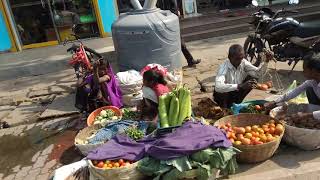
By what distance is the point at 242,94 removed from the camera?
494 cm

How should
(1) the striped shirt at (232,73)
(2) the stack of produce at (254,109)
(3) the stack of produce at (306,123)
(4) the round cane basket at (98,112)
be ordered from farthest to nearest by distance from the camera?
(4) the round cane basket at (98,112) < (1) the striped shirt at (232,73) < (2) the stack of produce at (254,109) < (3) the stack of produce at (306,123)

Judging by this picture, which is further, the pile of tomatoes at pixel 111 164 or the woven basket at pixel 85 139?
the woven basket at pixel 85 139

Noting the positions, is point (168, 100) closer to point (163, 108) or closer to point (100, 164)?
point (163, 108)

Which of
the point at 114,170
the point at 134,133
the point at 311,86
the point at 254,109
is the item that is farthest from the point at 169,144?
the point at 311,86

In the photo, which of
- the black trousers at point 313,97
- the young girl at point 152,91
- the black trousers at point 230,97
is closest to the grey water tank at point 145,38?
the black trousers at point 230,97

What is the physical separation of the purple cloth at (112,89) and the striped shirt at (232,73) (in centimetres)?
172

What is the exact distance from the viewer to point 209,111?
4965 millimetres

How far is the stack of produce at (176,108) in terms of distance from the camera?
4098 mm

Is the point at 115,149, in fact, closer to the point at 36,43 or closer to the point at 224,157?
the point at 224,157

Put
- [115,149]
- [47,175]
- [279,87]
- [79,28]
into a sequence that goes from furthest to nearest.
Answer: [79,28] → [279,87] → [47,175] → [115,149]

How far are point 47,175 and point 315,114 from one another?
332cm

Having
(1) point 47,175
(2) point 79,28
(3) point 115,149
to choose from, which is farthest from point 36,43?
(3) point 115,149

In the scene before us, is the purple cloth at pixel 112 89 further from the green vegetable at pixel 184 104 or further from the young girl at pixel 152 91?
the green vegetable at pixel 184 104

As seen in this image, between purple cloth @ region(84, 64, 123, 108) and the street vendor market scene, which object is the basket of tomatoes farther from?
purple cloth @ region(84, 64, 123, 108)
